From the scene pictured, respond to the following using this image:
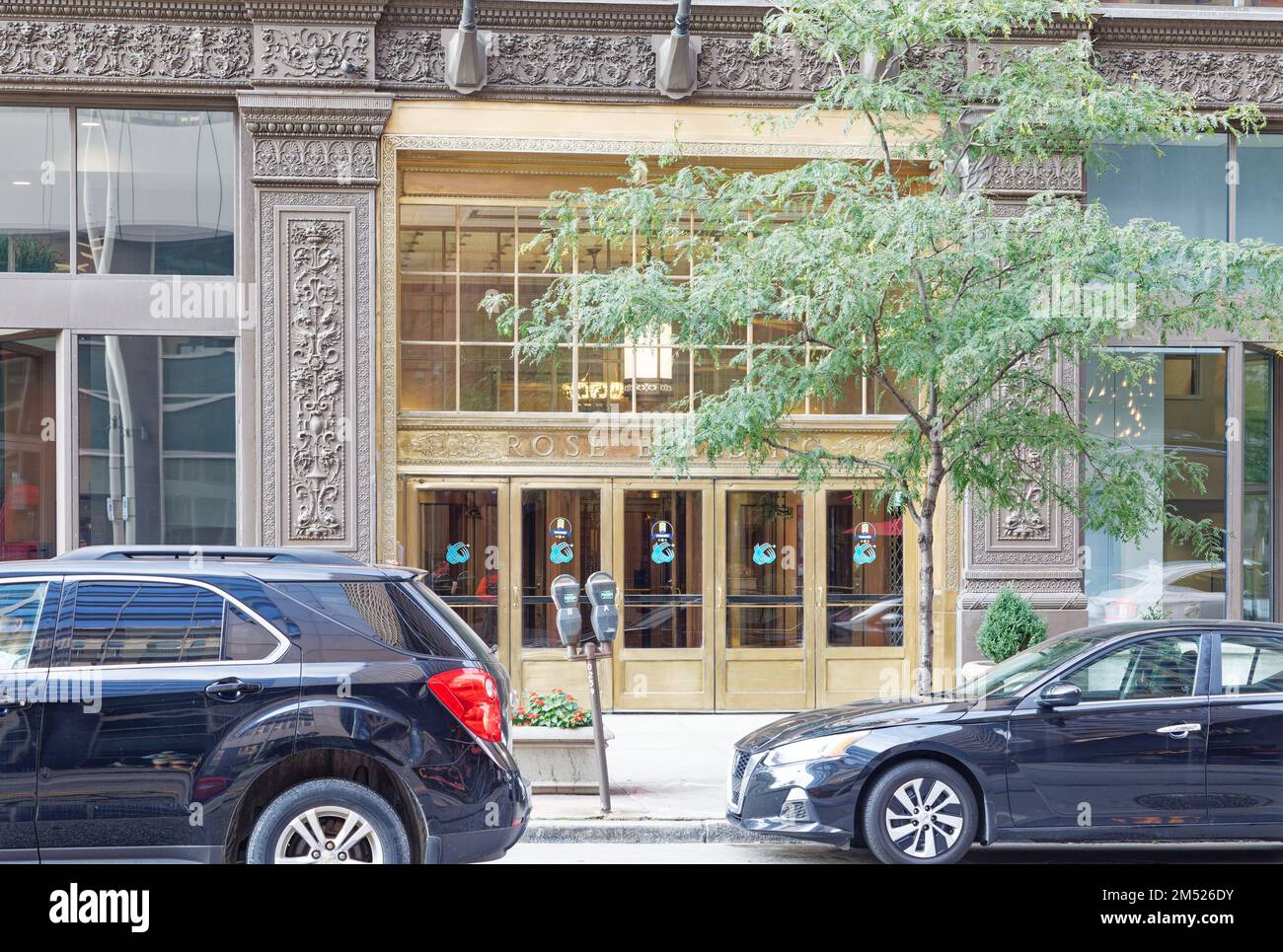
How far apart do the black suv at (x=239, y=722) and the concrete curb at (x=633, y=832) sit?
2.42m

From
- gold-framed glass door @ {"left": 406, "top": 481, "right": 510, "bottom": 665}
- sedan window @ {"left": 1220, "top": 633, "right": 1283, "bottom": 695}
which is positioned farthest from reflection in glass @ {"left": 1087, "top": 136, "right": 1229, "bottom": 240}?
gold-framed glass door @ {"left": 406, "top": 481, "right": 510, "bottom": 665}

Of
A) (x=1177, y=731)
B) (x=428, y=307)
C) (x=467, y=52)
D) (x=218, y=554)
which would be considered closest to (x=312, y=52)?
(x=467, y=52)

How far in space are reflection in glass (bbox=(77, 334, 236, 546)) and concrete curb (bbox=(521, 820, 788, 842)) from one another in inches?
224

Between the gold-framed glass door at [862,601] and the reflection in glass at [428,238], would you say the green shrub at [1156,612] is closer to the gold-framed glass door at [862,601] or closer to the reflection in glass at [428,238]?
the gold-framed glass door at [862,601]

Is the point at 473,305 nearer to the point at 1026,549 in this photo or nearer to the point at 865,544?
the point at 865,544

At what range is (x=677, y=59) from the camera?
41.7 feet

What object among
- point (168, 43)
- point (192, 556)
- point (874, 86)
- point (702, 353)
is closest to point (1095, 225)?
point (874, 86)

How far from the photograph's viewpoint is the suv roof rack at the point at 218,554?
628 centimetres

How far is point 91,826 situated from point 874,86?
703 cm

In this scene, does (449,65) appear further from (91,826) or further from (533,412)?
(91,826)

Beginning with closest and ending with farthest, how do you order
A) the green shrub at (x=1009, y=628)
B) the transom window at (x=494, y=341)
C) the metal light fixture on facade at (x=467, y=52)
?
1. the green shrub at (x=1009, y=628)
2. the metal light fixture on facade at (x=467, y=52)
3. the transom window at (x=494, y=341)

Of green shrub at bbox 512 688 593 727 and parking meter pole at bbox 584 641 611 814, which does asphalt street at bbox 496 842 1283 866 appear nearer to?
parking meter pole at bbox 584 641 611 814

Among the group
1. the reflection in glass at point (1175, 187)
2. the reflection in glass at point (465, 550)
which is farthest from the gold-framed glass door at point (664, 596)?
the reflection in glass at point (1175, 187)

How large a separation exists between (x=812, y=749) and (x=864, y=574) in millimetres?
6109
